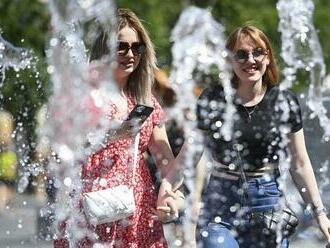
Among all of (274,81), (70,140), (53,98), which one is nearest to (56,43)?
(53,98)

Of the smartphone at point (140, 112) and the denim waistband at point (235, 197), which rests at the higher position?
the smartphone at point (140, 112)

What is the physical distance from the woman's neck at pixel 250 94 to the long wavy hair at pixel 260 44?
7cm

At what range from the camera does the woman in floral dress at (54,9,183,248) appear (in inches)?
194

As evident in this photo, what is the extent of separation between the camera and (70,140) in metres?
5.53

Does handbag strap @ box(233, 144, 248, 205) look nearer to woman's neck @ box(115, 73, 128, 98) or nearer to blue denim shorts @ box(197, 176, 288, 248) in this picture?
blue denim shorts @ box(197, 176, 288, 248)

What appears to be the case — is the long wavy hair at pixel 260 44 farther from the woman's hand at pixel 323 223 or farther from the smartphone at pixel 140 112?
the woman's hand at pixel 323 223

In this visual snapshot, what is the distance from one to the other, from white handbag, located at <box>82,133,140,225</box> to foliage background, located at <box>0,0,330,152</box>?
23.9 ft

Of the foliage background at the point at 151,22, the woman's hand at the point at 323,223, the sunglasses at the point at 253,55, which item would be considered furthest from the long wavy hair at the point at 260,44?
the foliage background at the point at 151,22

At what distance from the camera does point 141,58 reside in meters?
5.11

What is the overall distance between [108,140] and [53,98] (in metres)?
1.12

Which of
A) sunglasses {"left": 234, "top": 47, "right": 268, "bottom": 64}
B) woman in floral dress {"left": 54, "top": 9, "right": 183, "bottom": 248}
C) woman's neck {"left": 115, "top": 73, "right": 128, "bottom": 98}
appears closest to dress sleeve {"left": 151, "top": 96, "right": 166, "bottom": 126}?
woman in floral dress {"left": 54, "top": 9, "right": 183, "bottom": 248}

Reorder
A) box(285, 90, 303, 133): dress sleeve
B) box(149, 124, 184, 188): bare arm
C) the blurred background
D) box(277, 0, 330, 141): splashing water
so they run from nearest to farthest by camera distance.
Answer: box(149, 124, 184, 188): bare arm < box(285, 90, 303, 133): dress sleeve < box(277, 0, 330, 141): splashing water < the blurred background

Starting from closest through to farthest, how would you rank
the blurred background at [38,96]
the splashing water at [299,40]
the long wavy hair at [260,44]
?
the long wavy hair at [260,44] < the splashing water at [299,40] < the blurred background at [38,96]

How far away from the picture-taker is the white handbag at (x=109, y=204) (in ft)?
15.9
